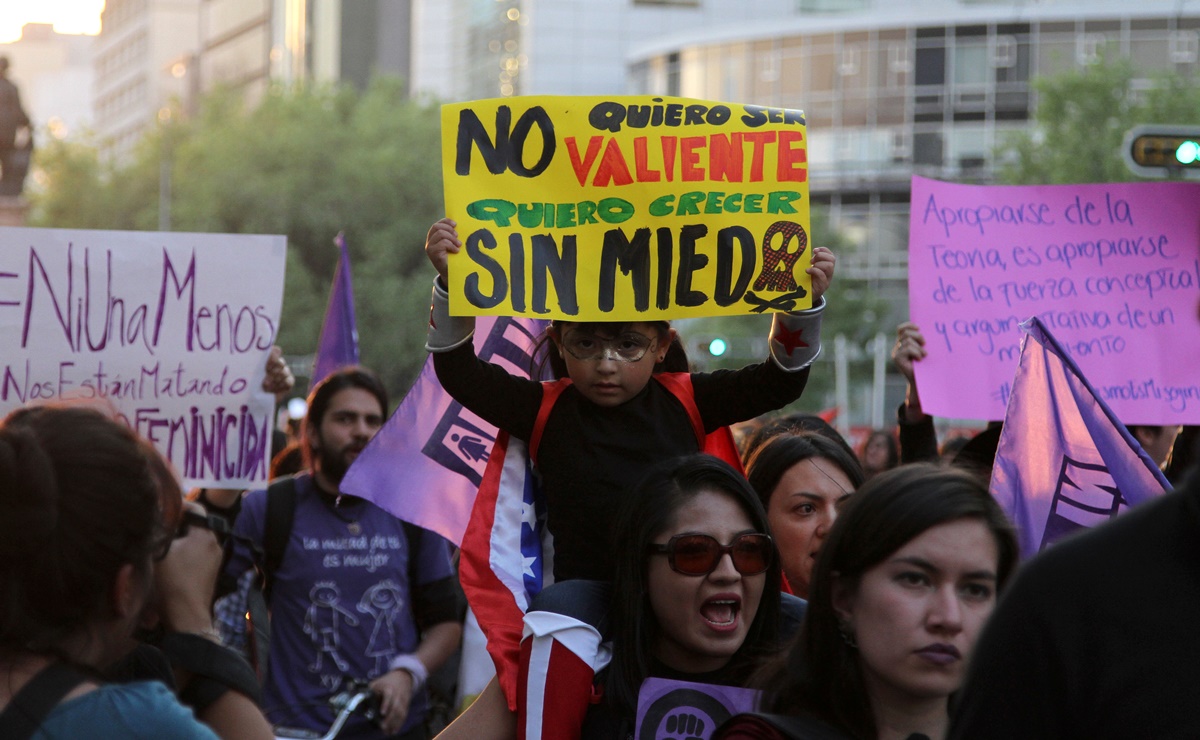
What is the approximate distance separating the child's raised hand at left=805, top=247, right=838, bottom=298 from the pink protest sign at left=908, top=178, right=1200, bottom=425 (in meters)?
1.15

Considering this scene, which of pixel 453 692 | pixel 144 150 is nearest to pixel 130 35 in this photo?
pixel 144 150

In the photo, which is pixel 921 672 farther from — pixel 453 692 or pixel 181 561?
pixel 453 692

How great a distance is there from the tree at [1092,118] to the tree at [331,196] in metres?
13.2

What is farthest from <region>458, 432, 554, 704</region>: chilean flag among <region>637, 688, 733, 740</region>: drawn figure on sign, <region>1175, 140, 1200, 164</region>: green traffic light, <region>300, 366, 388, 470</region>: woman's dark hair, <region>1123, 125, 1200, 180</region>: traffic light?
<region>1175, 140, 1200, 164</region>: green traffic light

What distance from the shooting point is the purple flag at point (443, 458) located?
15.9 feet

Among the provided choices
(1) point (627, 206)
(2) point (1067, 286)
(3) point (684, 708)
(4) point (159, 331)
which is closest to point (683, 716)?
(3) point (684, 708)

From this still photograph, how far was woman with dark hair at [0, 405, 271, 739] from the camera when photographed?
2.09m

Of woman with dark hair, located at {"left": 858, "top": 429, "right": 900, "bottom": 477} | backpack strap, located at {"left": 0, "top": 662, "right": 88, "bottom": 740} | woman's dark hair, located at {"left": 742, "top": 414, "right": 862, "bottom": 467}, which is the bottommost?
woman with dark hair, located at {"left": 858, "top": 429, "right": 900, "bottom": 477}

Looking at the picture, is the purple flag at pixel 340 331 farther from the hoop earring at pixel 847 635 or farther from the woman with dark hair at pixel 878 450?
the hoop earring at pixel 847 635

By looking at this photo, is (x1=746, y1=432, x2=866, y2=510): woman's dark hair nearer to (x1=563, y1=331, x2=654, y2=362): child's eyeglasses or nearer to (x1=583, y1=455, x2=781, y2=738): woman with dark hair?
(x1=563, y1=331, x2=654, y2=362): child's eyeglasses

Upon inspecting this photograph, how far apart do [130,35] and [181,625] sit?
10000 centimetres

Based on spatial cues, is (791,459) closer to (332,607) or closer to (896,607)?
(896,607)

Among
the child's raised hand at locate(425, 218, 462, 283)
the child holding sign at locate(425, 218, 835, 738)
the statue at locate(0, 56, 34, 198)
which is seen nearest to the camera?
the child holding sign at locate(425, 218, 835, 738)

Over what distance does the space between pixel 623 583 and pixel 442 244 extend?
1.23m
